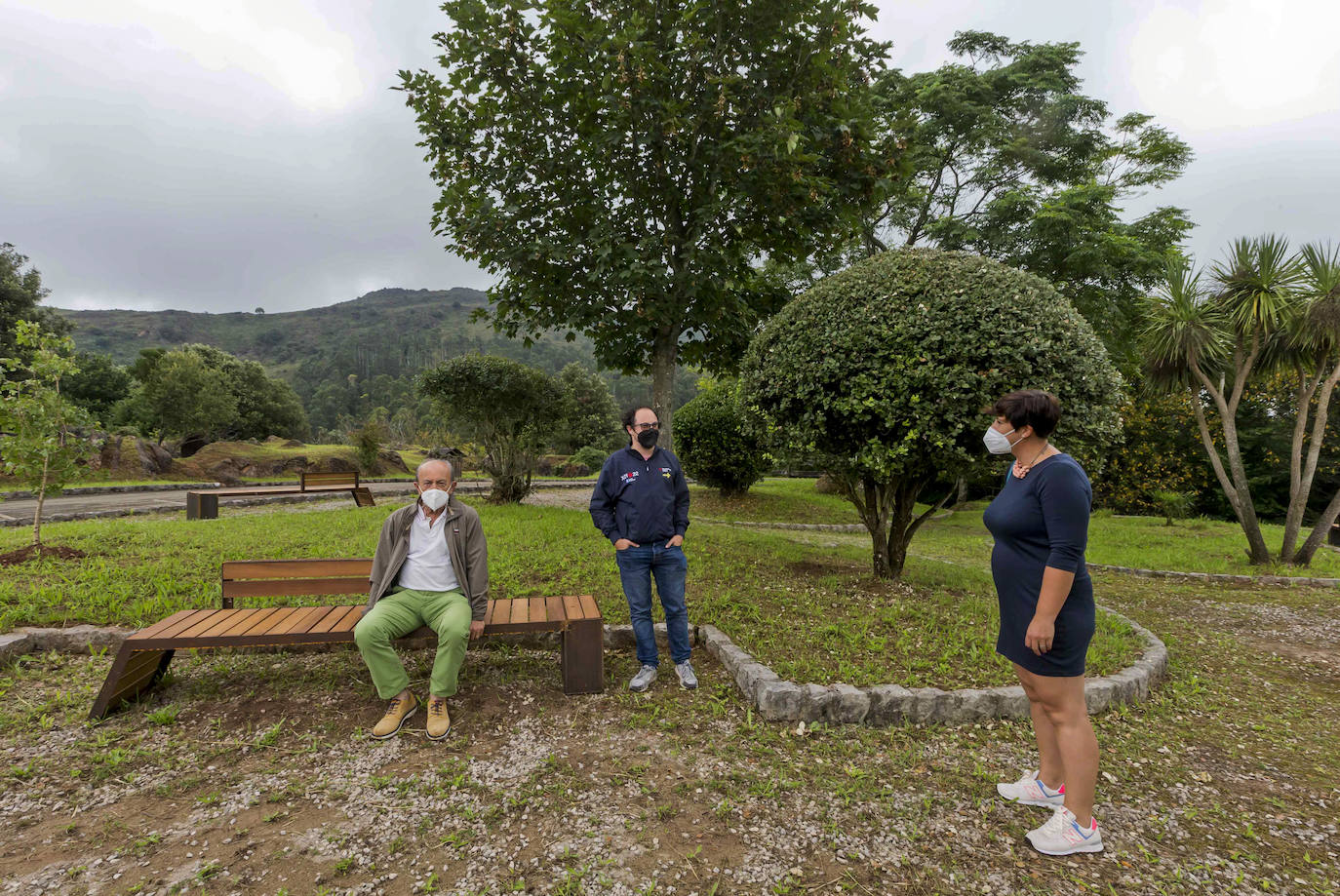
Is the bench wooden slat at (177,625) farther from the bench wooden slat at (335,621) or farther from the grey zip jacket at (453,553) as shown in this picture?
the grey zip jacket at (453,553)

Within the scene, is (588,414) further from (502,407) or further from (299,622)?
(299,622)

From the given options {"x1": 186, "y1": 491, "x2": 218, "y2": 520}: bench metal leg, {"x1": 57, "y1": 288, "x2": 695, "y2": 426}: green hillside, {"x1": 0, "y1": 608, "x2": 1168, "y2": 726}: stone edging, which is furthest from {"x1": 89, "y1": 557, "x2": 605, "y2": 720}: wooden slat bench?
{"x1": 57, "y1": 288, "x2": 695, "y2": 426}: green hillside

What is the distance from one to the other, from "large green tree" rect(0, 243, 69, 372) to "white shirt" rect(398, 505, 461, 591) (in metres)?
26.2

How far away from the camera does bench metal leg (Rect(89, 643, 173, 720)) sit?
127 inches

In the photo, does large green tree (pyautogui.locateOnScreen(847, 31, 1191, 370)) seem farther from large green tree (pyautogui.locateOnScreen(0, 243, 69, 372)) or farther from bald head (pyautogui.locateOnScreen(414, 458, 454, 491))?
large green tree (pyautogui.locateOnScreen(0, 243, 69, 372))

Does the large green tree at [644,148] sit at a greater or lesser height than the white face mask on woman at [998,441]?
greater

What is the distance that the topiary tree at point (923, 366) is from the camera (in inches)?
183

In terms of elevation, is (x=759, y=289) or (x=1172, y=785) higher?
(x=759, y=289)

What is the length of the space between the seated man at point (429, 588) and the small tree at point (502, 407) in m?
8.38

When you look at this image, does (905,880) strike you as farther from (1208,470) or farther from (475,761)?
(1208,470)

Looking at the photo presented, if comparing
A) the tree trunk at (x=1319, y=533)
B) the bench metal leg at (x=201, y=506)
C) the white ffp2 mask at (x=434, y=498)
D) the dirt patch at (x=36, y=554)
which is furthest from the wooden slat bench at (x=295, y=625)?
the tree trunk at (x=1319, y=533)

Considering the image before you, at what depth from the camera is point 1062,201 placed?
44.9ft

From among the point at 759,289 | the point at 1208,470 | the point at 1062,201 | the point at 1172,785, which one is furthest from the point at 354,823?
the point at 1208,470

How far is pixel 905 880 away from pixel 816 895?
381mm
